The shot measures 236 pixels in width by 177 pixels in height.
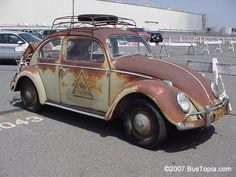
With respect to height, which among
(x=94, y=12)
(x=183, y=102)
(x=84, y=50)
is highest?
(x=94, y=12)

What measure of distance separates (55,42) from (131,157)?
3015 mm

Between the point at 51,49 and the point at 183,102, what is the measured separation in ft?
10.3

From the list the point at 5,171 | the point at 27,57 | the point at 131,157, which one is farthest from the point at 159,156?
the point at 27,57

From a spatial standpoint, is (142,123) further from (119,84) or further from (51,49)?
→ (51,49)

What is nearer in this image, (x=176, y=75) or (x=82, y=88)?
(x=176, y=75)

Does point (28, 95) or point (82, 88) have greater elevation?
point (82, 88)

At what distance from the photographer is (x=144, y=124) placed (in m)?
5.30

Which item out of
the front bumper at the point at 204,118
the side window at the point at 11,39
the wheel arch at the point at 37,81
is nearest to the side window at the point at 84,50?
the wheel arch at the point at 37,81

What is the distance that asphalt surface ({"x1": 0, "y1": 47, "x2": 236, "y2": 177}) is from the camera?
4.50 meters

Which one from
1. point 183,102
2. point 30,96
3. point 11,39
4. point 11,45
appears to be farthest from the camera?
point 11,39

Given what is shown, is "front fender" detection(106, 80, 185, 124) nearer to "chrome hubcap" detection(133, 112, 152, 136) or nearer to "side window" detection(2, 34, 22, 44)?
"chrome hubcap" detection(133, 112, 152, 136)

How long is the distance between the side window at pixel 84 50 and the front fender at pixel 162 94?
97 centimetres

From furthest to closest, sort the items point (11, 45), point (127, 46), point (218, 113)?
point (11, 45), point (127, 46), point (218, 113)

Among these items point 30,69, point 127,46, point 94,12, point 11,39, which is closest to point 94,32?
point 127,46
